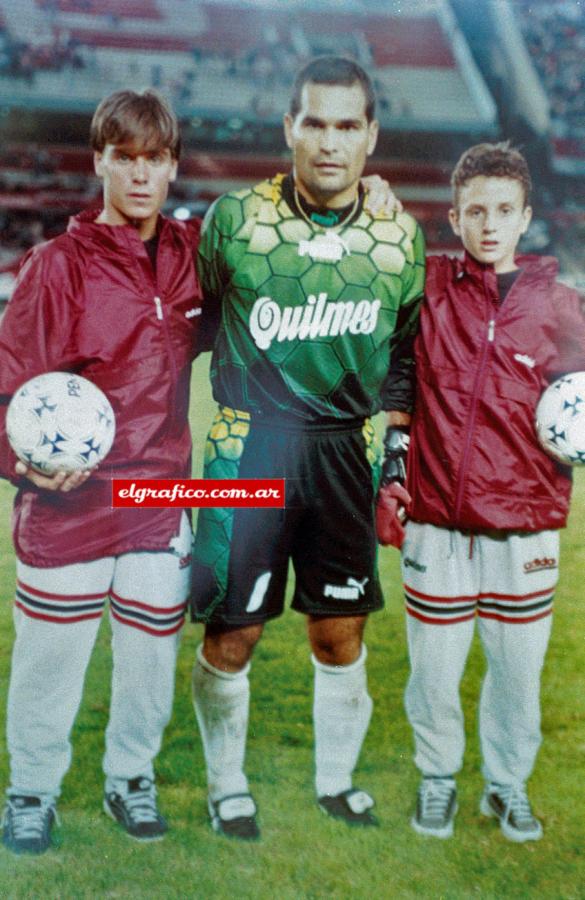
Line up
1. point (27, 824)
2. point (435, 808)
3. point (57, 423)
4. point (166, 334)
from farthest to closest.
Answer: point (435, 808)
point (27, 824)
point (166, 334)
point (57, 423)

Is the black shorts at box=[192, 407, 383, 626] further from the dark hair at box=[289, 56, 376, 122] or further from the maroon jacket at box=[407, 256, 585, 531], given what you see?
the dark hair at box=[289, 56, 376, 122]

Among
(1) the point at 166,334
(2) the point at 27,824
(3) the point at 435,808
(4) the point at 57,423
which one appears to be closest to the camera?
(4) the point at 57,423

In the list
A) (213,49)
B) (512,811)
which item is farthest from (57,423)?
(512,811)

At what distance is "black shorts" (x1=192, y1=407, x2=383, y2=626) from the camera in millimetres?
2361

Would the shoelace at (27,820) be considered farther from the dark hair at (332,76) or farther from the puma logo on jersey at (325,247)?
the dark hair at (332,76)

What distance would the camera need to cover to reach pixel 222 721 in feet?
8.13

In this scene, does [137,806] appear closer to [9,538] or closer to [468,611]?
[9,538]

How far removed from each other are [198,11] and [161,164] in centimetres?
38

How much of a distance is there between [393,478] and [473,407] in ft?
0.84

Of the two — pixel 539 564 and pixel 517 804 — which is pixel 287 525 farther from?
pixel 517 804

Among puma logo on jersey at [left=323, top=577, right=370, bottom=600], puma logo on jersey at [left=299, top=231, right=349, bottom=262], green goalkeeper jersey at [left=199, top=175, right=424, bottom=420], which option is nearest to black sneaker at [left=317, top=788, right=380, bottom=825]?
puma logo on jersey at [left=323, top=577, right=370, bottom=600]

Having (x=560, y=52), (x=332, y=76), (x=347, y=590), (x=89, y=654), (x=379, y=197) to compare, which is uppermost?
(x=560, y=52)

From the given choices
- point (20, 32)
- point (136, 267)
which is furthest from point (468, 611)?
point (20, 32)

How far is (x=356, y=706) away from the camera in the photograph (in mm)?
2535
